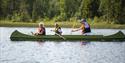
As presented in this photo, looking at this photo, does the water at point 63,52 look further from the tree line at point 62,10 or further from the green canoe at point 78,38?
the tree line at point 62,10

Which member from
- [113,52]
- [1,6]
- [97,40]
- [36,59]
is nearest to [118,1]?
[1,6]

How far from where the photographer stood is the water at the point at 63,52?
29.1 metres

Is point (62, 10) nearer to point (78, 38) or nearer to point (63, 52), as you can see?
point (78, 38)

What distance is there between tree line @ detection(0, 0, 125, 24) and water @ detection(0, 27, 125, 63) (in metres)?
48.0

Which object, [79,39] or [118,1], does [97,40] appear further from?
[118,1]

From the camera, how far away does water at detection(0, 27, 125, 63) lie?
1147 inches

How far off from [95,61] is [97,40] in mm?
12957

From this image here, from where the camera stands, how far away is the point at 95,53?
33312 mm

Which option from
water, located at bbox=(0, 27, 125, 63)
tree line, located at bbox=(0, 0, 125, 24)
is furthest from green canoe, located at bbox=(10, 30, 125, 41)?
tree line, located at bbox=(0, 0, 125, 24)

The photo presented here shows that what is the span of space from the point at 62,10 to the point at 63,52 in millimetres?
70649

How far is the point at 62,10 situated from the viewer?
104 meters

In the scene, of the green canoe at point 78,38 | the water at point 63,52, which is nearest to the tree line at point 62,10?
the green canoe at point 78,38

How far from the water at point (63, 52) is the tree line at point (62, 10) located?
47978 millimetres

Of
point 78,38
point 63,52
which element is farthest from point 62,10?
point 63,52
